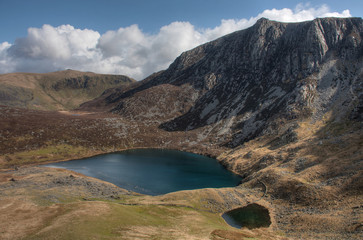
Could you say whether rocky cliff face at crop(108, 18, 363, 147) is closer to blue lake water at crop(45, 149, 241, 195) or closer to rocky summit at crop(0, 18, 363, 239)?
rocky summit at crop(0, 18, 363, 239)

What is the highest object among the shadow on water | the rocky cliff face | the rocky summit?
the rocky cliff face

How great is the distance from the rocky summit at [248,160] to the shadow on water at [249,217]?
6.17ft

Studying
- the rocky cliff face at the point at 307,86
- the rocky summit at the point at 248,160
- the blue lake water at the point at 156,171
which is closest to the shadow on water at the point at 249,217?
the rocky summit at the point at 248,160

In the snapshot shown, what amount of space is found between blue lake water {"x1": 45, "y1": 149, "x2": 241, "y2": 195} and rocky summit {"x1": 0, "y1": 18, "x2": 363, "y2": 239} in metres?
10.5

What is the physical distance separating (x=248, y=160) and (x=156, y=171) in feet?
156

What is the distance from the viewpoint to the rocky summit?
42.9m

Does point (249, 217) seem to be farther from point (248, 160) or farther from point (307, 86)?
point (307, 86)

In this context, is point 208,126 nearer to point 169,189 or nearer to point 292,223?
point 169,189

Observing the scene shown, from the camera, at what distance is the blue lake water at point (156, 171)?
92000 millimetres

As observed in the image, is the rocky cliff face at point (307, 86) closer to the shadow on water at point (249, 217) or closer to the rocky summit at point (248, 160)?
the rocky summit at point (248, 160)

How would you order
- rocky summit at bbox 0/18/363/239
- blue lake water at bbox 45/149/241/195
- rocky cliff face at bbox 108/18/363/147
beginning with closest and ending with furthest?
rocky summit at bbox 0/18/363/239 → blue lake water at bbox 45/149/241/195 → rocky cliff face at bbox 108/18/363/147

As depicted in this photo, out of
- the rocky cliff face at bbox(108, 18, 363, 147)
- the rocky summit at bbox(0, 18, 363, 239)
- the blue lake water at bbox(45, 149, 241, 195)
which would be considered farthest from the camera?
the rocky cliff face at bbox(108, 18, 363, 147)

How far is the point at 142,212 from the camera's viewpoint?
171 ft

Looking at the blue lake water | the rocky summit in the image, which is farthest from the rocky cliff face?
the blue lake water
